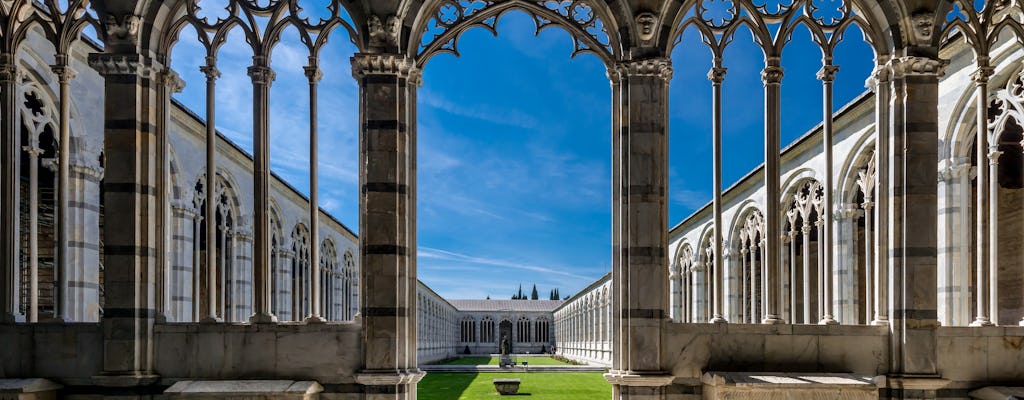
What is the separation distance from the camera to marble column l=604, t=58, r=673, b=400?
10.5 meters

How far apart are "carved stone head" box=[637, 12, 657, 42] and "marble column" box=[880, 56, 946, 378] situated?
11.4 feet

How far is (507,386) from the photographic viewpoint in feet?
82.1

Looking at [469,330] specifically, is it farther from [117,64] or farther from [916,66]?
[916,66]

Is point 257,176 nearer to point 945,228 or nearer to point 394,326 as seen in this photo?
point 394,326

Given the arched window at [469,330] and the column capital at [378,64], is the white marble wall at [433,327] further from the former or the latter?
the column capital at [378,64]

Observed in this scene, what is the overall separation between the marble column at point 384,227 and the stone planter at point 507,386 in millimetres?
14697

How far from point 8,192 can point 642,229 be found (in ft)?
30.2

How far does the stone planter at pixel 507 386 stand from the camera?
82.0ft

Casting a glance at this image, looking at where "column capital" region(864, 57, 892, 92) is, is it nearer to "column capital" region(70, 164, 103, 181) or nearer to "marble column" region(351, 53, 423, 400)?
"marble column" region(351, 53, 423, 400)

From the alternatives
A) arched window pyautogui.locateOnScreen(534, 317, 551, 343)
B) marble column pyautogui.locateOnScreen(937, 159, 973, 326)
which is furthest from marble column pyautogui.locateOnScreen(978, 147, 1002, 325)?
arched window pyautogui.locateOnScreen(534, 317, 551, 343)

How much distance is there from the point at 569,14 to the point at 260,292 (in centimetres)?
603

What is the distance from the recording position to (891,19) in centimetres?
1091

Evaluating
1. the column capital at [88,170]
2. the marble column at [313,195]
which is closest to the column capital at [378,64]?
the marble column at [313,195]

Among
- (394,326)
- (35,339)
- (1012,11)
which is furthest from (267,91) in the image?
(1012,11)
